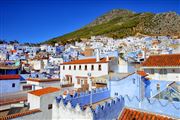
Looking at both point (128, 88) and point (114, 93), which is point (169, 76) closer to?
point (128, 88)

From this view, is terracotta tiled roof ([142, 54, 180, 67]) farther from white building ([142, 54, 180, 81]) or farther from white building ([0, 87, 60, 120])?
white building ([0, 87, 60, 120])

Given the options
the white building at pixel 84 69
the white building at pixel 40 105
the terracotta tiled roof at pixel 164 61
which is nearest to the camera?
the white building at pixel 40 105

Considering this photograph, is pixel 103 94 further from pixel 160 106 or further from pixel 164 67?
pixel 164 67

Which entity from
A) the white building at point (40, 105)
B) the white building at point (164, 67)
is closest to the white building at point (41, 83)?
the white building at point (40, 105)

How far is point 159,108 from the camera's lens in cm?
1283

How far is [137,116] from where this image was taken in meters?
13.3

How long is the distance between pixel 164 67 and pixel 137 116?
998 cm

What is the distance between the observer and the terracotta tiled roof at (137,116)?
12675mm

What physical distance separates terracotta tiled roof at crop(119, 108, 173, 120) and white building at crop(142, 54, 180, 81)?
9088mm

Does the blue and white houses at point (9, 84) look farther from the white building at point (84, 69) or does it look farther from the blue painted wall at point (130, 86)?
the blue painted wall at point (130, 86)

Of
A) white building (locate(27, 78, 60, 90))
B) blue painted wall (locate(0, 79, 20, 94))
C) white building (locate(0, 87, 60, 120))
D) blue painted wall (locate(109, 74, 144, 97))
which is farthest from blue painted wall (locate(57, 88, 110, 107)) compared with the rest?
blue painted wall (locate(0, 79, 20, 94))

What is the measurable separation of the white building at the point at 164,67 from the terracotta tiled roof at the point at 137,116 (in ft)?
29.8

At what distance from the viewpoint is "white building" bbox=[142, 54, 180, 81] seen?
2062cm

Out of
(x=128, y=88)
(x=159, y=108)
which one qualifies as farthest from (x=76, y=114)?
(x=128, y=88)
